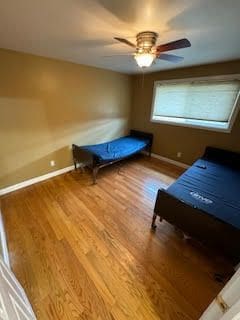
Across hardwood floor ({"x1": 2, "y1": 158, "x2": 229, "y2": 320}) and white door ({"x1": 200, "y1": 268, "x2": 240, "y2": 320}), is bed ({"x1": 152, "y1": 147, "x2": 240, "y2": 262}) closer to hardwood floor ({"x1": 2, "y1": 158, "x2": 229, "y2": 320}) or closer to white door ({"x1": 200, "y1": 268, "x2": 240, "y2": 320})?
hardwood floor ({"x1": 2, "y1": 158, "x2": 229, "y2": 320})

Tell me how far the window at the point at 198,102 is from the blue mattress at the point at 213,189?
0.86 metres

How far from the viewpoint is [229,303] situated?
0.65 m

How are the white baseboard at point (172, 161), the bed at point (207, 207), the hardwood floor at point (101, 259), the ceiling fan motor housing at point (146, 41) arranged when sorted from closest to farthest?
the hardwood floor at point (101, 259) → the bed at point (207, 207) → the ceiling fan motor housing at point (146, 41) → the white baseboard at point (172, 161)

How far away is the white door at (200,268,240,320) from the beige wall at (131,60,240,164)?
114 inches

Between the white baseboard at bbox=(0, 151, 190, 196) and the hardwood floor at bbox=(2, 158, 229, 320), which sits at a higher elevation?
the white baseboard at bbox=(0, 151, 190, 196)

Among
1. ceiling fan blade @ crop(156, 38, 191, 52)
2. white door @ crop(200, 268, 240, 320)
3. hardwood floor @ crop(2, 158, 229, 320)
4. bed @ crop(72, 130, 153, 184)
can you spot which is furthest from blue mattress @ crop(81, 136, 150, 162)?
white door @ crop(200, 268, 240, 320)

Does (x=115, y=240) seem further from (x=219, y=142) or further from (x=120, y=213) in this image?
(x=219, y=142)

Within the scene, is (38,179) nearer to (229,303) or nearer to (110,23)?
(110,23)

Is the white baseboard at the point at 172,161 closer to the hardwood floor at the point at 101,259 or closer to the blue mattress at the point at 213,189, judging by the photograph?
the blue mattress at the point at 213,189

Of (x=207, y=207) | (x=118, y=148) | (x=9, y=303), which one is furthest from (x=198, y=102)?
(x=9, y=303)

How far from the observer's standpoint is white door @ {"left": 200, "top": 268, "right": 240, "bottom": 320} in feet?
1.93

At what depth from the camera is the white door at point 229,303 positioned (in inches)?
23.1

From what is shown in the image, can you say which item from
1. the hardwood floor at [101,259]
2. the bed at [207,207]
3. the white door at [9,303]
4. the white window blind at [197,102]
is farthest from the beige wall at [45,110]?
the bed at [207,207]

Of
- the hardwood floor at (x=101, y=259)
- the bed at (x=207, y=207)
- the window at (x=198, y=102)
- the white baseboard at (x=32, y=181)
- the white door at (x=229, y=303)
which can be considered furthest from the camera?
the window at (x=198, y=102)
